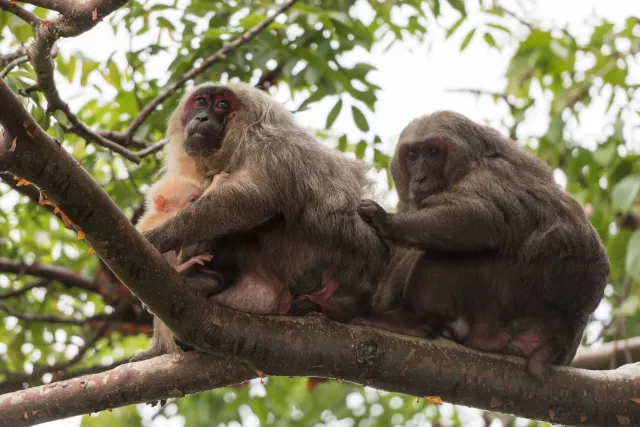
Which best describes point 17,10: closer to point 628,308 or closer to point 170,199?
point 170,199

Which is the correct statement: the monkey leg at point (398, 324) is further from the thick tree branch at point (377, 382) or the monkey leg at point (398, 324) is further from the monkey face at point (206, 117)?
the monkey face at point (206, 117)

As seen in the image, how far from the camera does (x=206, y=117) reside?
4.95 m

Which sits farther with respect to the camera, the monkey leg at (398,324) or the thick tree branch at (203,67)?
the thick tree branch at (203,67)

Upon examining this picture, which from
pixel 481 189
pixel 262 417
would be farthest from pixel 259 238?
pixel 262 417

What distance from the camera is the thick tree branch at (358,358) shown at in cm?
376

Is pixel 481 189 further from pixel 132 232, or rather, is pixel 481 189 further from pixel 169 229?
pixel 132 232

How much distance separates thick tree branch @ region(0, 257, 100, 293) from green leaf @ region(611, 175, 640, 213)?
15.1ft

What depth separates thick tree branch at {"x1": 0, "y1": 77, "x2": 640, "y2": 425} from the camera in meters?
3.76

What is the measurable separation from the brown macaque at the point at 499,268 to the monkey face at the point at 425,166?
0.50ft

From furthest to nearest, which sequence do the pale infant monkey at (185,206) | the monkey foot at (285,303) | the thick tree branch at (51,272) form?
the thick tree branch at (51,272) < the monkey foot at (285,303) < the pale infant monkey at (185,206)

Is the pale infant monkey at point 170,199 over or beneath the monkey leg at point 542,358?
over

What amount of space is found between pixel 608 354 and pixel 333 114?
300cm

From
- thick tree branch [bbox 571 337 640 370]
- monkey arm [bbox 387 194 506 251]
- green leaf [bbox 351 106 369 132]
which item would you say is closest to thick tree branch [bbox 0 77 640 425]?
monkey arm [bbox 387 194 506 251]

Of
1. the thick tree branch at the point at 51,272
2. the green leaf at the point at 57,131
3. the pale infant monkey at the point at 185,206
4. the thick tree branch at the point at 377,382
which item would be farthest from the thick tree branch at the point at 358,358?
the thick tree branch at the point at 51,272
